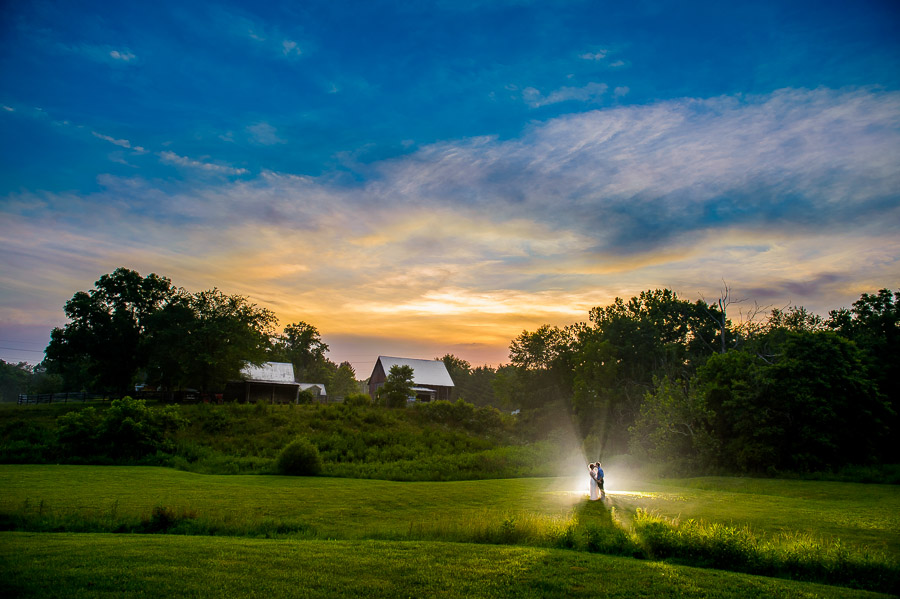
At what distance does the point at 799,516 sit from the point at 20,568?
19327mm

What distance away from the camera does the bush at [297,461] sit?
82.9 ft

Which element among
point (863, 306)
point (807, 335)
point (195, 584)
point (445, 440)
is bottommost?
point (445, 440)

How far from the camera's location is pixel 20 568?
313 inches

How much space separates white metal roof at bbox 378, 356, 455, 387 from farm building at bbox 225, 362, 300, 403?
13936 mm

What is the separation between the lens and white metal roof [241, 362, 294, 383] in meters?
54.2

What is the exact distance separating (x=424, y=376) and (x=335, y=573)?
5942 cm

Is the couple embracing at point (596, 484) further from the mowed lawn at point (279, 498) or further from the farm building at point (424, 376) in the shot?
the farm building at point (424, 376)

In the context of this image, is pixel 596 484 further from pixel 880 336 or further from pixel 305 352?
pixel 305 352

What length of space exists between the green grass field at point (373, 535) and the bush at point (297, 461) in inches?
160

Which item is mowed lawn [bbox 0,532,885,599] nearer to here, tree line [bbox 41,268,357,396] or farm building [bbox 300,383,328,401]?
tree line [bbox 41,268,357,396]

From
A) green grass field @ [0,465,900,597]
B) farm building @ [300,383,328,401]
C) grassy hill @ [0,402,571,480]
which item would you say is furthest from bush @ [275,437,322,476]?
farm building @ [300,383,328,401]

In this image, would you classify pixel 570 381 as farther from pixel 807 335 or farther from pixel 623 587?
pixel 623 587

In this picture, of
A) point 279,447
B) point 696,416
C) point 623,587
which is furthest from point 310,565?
point 696,416

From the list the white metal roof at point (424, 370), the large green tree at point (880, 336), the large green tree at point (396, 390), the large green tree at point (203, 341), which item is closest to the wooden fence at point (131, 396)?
the large green tree at point (203, 341)
